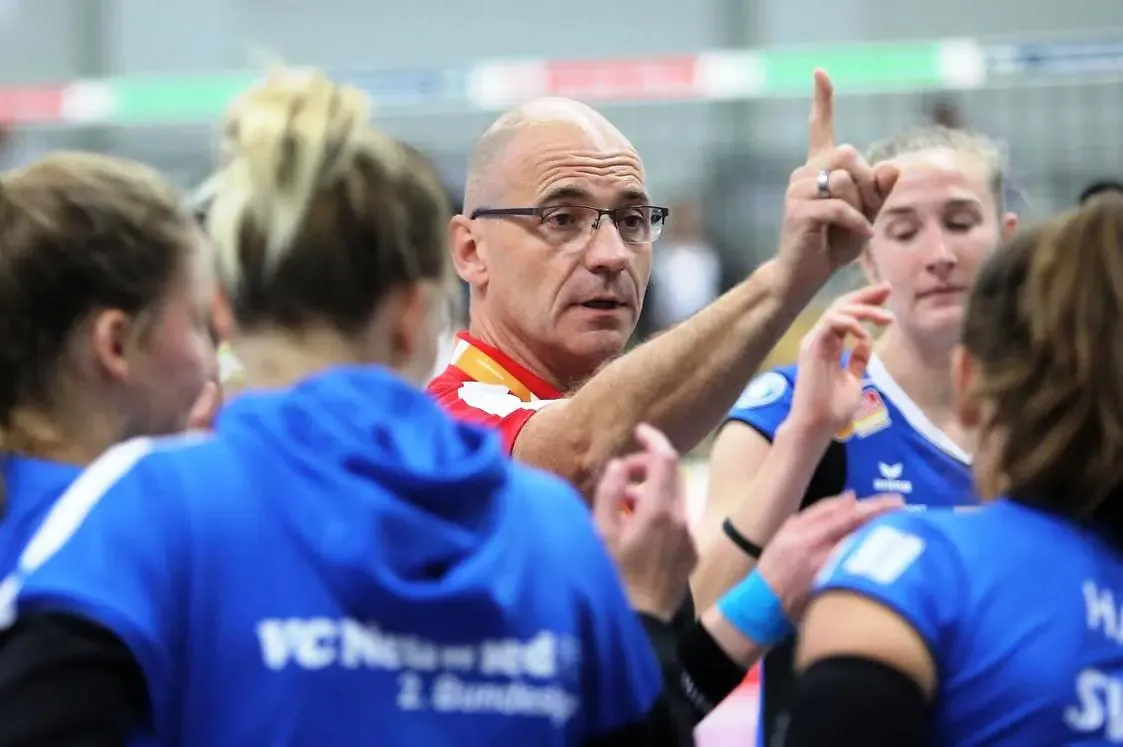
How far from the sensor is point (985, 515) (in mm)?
1767

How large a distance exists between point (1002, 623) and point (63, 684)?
0.94m

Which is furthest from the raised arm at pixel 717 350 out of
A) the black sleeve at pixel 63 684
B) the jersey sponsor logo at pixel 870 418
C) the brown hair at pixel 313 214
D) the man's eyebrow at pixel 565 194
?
the black sleeve at pixel 63 684

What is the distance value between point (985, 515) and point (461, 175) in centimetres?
1058

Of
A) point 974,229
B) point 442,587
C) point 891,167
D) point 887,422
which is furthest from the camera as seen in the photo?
point 974,229

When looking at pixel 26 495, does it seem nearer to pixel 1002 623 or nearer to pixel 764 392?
pixel 1002 623

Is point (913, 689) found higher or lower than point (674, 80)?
higher

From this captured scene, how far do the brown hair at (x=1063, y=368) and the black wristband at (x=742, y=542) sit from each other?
2.31ft

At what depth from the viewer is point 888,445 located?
10.0 feet

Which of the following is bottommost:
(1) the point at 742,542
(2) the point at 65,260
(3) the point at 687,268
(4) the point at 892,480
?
(3) the point at 687,268

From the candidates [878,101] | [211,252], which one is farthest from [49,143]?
[211,252]

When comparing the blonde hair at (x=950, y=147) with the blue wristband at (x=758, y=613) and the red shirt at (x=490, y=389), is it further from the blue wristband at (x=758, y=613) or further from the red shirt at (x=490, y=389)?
the blue wristband at (x=758, y=613)

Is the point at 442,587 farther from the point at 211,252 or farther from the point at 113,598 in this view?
the point at 211,252

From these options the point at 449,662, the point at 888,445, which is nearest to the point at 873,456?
the point at 888,445

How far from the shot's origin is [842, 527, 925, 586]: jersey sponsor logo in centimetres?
168
